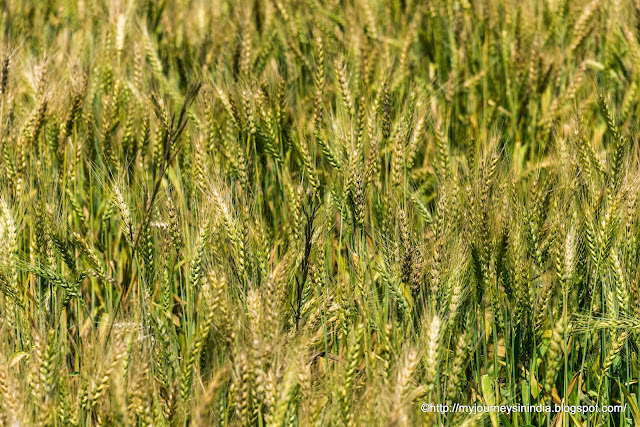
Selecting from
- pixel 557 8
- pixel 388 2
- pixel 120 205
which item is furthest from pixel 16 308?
pixel 557 8

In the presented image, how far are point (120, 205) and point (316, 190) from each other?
A: 21.4 inches

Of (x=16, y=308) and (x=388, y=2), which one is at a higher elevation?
(x=388, y=2)

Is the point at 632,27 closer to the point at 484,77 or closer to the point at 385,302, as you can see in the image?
the point at 484,77

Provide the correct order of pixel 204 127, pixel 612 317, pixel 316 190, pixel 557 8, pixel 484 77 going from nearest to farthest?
pixel 612 317 < pixel 316 190 < pixel 204 127 < pixel 484 77 < pixel 557 8

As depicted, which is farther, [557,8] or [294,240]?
[557,8]

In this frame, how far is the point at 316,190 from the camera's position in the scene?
201cm

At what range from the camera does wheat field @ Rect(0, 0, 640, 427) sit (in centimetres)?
147

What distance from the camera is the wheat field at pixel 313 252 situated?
1470mm

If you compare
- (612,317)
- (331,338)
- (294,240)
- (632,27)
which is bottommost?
(331,338)

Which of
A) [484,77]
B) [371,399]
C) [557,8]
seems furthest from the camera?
[557,8]

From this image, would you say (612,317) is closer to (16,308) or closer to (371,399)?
(371,399)

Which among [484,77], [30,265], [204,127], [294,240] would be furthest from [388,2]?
[30,265]

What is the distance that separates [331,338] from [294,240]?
293 millimetres

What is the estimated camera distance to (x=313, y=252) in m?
1.78
